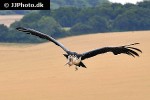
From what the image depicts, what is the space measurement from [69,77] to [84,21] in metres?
39.1

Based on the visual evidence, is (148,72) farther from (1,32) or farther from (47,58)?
(1,32)

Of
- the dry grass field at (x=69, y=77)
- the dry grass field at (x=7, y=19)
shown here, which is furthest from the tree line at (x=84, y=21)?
the dry grass field at (x=7, y=19)

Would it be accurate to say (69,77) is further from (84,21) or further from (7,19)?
(7,19)

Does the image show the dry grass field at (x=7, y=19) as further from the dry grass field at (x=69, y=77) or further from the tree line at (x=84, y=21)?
the dry grass field at (x=69, y=77)

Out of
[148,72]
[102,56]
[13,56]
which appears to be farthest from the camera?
[13,56]

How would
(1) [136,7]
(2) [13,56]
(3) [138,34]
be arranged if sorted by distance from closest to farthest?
(2) [13,56], (3) [138,34], (1) [136,7]

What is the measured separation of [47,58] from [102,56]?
5641 mm

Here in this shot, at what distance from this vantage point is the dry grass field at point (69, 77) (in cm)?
3916

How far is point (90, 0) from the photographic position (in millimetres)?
133250

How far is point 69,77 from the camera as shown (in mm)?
46625

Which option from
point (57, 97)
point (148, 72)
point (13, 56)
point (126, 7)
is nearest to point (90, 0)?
point (126, 7)

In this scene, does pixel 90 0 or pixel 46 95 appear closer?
pixel 46 95

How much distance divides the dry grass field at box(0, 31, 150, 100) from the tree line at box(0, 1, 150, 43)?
11052 mm

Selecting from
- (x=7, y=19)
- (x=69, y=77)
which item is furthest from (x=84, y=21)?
(x=69, y=77)
